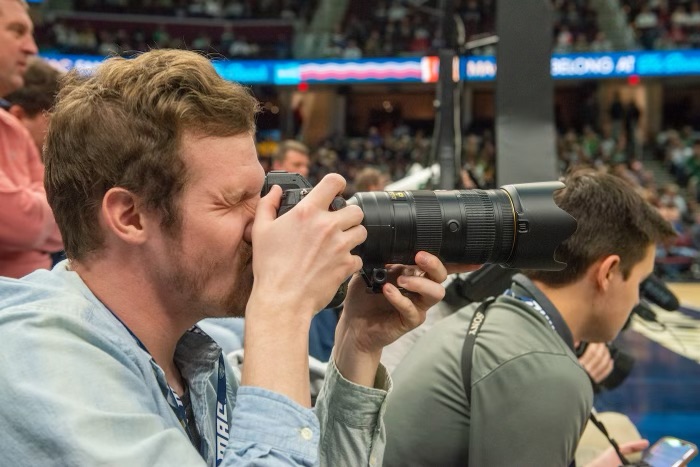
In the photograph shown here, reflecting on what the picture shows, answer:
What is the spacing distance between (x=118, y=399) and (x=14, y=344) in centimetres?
12

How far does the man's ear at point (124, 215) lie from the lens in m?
0.97

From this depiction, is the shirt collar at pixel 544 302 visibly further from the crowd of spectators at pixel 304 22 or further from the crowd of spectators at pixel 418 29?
the crowd of spectators at pixel 418 29

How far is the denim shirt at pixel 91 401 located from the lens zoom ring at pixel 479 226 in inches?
16.2

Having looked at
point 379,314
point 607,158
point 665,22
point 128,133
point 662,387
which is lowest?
point 662,387

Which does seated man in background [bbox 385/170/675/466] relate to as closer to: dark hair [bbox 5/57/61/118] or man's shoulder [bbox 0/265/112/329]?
man's shoulder [bbox 0/265/112/329]

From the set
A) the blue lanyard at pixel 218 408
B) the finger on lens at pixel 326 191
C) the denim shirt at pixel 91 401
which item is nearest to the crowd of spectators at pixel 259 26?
the blue lanyard at pixel 218 408

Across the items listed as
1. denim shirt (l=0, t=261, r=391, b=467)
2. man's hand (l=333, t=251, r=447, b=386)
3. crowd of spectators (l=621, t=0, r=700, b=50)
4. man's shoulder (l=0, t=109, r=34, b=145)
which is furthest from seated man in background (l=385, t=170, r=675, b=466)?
crowd of spectators (l=621, t=0, r=700, b=50)

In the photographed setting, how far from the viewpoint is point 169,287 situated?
101 centimetres

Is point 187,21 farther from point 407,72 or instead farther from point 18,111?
point 18,111

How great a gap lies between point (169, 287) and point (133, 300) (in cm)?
5

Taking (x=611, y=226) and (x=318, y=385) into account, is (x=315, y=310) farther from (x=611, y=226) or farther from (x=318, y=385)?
(x=611, y=226)

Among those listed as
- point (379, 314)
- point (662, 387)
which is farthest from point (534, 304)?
point (662, 387)

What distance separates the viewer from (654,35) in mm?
14922

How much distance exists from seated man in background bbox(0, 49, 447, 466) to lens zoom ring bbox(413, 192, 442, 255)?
21 millimetres
